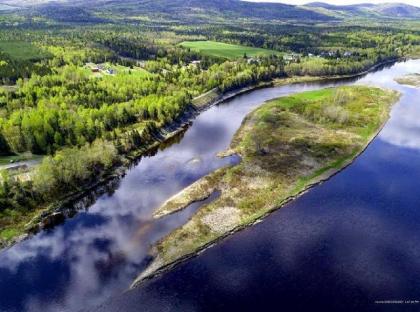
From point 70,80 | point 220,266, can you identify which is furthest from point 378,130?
point 70,80

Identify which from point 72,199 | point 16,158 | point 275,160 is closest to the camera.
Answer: point 72,199

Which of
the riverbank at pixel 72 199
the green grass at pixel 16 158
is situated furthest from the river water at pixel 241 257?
the green grass at pixel 16 158

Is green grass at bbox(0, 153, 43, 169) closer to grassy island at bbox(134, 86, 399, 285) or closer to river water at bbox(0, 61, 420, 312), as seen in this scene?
river water at bbox(0, 61, 420, 312)

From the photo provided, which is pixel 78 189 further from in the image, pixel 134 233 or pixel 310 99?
pixel 310 99

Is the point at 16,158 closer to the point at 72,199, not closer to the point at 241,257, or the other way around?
the point at 72,199

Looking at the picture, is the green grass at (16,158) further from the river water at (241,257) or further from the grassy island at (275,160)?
the grassy island at (275,160)

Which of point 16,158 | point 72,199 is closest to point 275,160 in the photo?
point 72,199
